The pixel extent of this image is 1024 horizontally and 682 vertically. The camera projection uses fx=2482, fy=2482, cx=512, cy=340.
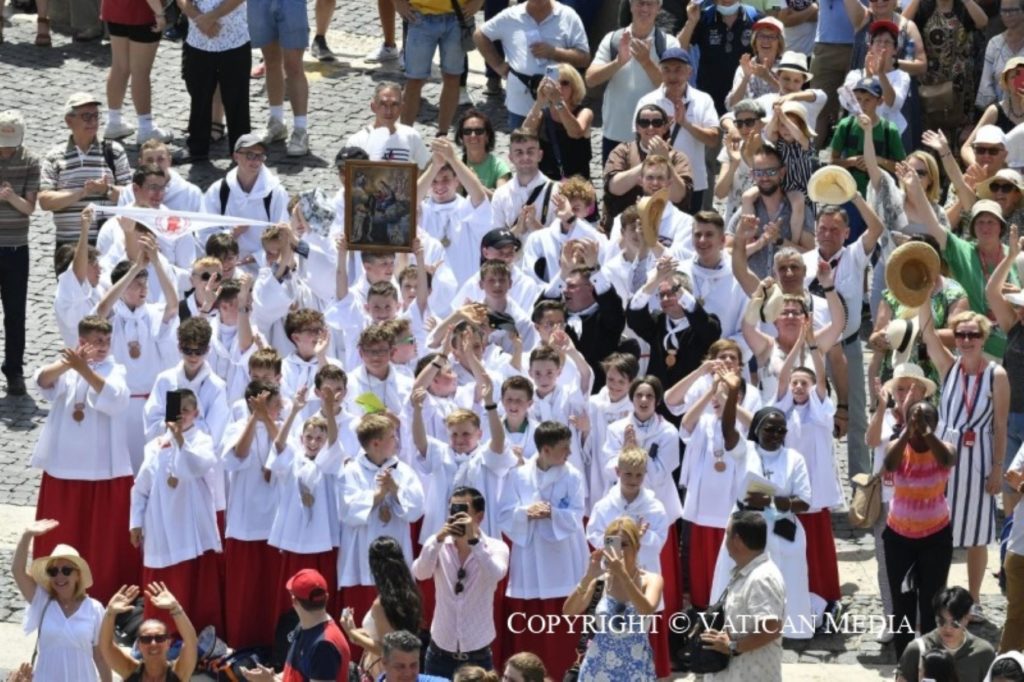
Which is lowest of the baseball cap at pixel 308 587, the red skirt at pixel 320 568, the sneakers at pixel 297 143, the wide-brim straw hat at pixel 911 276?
the red skirt at pixel 320 568

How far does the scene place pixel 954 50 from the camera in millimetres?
20234

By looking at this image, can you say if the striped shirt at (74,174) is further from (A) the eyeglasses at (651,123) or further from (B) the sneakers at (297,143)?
(A) the eyeglasses at (651,123)

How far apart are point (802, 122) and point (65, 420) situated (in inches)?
222

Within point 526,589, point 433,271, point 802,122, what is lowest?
point 526,589

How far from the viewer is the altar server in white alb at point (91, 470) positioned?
632 inches

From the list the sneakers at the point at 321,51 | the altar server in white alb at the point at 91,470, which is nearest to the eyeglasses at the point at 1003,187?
the altar server in white alb at the point at 91,470

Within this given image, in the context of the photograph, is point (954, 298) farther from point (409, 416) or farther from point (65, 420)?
point (65, 420)

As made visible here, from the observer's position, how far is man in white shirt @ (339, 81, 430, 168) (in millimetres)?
18797

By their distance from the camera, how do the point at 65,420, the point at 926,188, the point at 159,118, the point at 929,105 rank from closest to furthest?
the point at 65,420
the point at 926,188
the point at 929,105
the point at 159,118

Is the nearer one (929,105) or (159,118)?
(929,105)

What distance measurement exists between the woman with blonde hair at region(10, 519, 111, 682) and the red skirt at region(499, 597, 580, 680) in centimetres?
247

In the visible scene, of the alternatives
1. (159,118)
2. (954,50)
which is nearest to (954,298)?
(954,50)

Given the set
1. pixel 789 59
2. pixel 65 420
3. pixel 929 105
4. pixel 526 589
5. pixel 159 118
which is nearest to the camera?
pixel 526 589

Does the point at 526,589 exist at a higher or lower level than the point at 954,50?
lower
